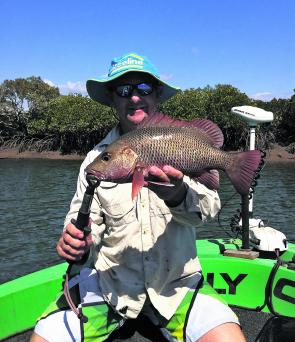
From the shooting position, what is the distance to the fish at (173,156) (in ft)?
8.26

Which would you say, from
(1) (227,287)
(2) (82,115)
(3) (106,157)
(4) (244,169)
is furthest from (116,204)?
(2) (82,115)

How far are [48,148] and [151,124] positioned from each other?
53508 mm

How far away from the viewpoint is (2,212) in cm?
1678

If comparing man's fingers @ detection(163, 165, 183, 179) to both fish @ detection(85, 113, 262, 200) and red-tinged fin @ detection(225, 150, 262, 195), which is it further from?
red-tinged fin @ detection(225, 150, 262, 195)

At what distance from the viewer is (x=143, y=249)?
10.1ft

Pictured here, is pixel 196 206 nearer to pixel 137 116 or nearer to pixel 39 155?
pixel 137 116

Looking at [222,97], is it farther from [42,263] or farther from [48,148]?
[42,263]

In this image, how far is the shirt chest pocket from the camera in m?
3.14

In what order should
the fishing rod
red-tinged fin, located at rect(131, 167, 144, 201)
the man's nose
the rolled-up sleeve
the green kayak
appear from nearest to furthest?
red-tinged fin, located at rect(131, 167, 144, 201), the rolled-up sleeve, the man's nose, the green kayak, the fishing rod

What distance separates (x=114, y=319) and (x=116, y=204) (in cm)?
82

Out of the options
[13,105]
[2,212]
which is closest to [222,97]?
[13,105]

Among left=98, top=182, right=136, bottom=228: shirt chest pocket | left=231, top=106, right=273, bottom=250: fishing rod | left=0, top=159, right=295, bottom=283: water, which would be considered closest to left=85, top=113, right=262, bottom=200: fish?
left=98, top=182, right=136, bottom=228: shirt chest pocket

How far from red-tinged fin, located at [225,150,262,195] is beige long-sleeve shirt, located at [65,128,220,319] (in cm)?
34

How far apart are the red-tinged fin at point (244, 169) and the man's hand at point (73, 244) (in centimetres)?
98
